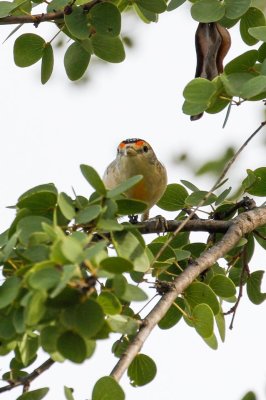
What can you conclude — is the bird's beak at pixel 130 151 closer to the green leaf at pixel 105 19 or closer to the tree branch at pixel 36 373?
the green leaf at pixel 105 19

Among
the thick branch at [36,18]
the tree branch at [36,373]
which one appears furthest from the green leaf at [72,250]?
the thick branch at [36,18]

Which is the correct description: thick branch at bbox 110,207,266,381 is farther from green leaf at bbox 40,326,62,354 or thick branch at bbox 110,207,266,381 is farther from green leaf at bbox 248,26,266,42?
green leaf at bbox 248,26,266,42

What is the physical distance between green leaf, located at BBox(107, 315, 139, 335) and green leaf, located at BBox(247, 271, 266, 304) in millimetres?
1455

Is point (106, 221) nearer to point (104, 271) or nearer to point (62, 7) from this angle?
point (104, 271)

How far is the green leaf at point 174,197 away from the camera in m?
4.16

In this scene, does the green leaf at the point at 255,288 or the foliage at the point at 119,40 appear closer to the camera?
the foliage at the point at 119,40

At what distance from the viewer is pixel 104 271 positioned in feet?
7.59

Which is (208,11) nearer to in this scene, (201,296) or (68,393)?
(201,296)

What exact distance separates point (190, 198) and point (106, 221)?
138cm

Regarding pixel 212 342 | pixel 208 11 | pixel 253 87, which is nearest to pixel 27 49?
pixel 208 11

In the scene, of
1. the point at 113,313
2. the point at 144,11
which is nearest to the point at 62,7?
the point at 144,11

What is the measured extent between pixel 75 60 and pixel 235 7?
78 centimetres

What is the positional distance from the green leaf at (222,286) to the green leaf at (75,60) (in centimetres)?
115

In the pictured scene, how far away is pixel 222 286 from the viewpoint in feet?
11.7
